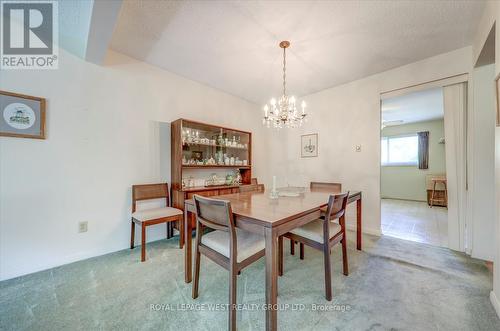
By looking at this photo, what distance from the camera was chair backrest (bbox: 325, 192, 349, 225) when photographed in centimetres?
153

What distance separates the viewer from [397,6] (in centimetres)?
169

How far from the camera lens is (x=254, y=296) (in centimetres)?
156

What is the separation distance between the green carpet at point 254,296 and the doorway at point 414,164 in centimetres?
147

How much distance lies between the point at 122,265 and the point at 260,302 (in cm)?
156

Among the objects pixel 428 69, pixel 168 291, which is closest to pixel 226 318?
pixel 168 291

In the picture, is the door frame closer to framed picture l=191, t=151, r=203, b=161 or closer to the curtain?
framed picture l=191, t=151, r=203, b=161

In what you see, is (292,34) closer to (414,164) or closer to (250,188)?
(250,188)

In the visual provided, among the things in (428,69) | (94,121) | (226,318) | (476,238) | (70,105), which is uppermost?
(428,69)

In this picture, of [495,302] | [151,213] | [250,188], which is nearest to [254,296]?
[250,188]

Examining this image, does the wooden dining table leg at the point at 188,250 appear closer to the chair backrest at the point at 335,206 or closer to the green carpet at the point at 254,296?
the green carpet at the point at 254,296

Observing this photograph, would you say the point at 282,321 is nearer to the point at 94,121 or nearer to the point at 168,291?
the point at 168,291
